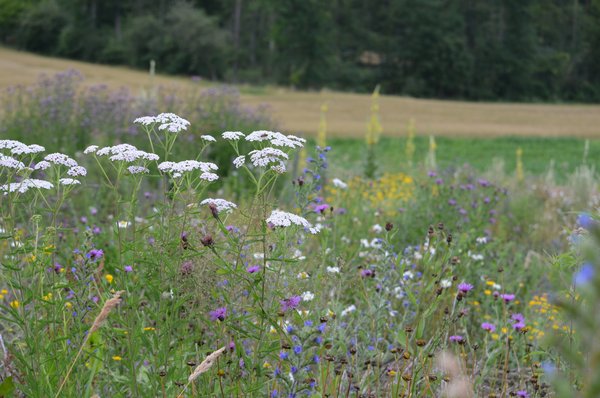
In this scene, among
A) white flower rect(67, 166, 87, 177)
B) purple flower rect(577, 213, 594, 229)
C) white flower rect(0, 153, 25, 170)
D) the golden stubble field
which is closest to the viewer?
purple flower rect(577, 213, 594, 229)

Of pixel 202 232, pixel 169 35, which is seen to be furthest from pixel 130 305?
pixel 169 35

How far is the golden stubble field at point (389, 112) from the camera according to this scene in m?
28.8

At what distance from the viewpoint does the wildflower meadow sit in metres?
2.21

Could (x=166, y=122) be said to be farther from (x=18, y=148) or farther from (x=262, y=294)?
(x=262, y=294)

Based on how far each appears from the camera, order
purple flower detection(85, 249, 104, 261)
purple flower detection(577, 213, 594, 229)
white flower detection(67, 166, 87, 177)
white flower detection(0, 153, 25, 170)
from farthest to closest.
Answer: purple flower detection(85, 249, 104, 261) < white flower detection(67, 166, 87, 177) < white flower detection(0, 153, 25, 170) < purple flower detection(577, 213, 594, 229)

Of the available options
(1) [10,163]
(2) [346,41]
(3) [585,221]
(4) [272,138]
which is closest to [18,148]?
(1) [10,163]

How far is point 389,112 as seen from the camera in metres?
34.5

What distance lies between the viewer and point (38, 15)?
164ft

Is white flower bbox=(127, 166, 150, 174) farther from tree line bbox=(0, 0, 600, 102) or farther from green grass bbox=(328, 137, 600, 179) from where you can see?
tree line bbox=(0, 0, 600, 102)

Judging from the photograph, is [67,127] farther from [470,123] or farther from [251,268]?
[470,123]

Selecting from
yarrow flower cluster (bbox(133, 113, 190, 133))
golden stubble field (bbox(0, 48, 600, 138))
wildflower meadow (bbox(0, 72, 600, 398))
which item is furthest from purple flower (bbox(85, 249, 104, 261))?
golden stubble field (bbox(0, 48, 600, 138))

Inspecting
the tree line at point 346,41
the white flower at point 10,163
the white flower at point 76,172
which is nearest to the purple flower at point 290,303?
the white flower at point 76,172

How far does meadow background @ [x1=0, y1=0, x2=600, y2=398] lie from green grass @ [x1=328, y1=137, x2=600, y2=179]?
193mm

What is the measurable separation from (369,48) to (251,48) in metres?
8.11
